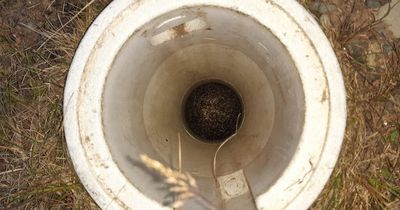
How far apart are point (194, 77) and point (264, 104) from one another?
1.34 feet

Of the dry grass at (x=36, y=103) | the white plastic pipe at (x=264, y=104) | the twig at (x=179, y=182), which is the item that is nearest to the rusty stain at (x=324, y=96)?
the white plastic pipe at (x=264, y=104)

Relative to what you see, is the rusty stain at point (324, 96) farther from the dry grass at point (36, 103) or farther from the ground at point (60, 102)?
the dry grass at point (36, 103)

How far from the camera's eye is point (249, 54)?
5.75ft

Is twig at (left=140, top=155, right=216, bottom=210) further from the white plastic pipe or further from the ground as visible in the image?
the ground

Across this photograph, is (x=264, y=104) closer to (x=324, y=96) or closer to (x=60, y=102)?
(x=324, y=96)

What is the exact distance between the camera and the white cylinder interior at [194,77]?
1.55 m

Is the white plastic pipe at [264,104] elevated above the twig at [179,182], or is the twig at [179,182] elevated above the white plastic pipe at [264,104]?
the white plastic pipe at [264,104]

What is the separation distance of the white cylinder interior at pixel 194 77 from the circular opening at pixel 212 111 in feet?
0.29

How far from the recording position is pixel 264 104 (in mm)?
1760

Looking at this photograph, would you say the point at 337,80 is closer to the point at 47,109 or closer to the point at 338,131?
the point at 338,131

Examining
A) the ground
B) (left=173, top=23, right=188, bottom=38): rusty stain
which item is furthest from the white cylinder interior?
the ground

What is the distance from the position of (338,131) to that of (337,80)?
Answer: 0.56 ft

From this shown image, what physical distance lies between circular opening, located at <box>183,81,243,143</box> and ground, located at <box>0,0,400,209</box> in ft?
1.67

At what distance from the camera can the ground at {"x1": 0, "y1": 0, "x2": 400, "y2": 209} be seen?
1.99m
